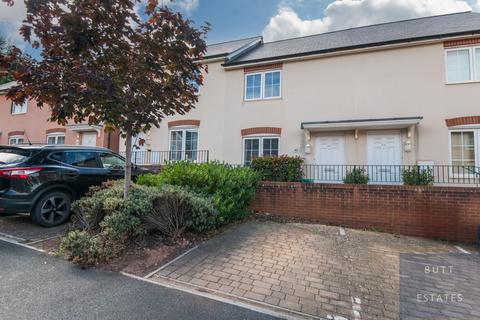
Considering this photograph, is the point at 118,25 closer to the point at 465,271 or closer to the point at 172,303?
the point at 172,303

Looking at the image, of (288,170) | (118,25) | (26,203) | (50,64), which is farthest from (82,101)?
(288,170)

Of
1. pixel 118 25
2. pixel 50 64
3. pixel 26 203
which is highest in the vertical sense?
pixel 118 25

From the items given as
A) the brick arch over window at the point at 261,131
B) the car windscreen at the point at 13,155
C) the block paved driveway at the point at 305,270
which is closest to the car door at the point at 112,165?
the car windscreen at the point at 13,155

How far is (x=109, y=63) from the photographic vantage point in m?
→ 4.68

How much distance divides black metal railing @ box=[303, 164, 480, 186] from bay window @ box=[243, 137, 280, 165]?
171cm

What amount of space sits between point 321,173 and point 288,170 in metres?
Result: 2.21

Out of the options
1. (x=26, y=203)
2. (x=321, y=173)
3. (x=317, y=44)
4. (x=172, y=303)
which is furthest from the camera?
(x=317, y=44)

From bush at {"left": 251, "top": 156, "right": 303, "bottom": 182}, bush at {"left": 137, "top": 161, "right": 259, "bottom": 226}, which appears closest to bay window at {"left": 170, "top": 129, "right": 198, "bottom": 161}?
bush at {"left": 251, "top": 156, "right": 303, "bottom": 182}

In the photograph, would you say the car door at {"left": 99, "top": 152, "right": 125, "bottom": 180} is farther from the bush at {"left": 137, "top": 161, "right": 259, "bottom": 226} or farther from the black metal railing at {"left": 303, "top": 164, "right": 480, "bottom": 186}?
the black metal railing at {"left": 303, "top": 164, "right": 480, "bottom": 186}

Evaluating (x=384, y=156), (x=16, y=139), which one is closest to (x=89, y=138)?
(x=16, y=139)

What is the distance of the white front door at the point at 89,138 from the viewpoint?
1491 centimetres

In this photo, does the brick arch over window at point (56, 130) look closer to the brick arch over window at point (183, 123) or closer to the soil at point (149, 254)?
the brick arch over window at point (183, 123)

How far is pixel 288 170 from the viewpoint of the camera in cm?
862

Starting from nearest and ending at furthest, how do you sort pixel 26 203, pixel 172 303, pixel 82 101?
pixel 172 303 < pixel 82 101 < pixel 26 203
